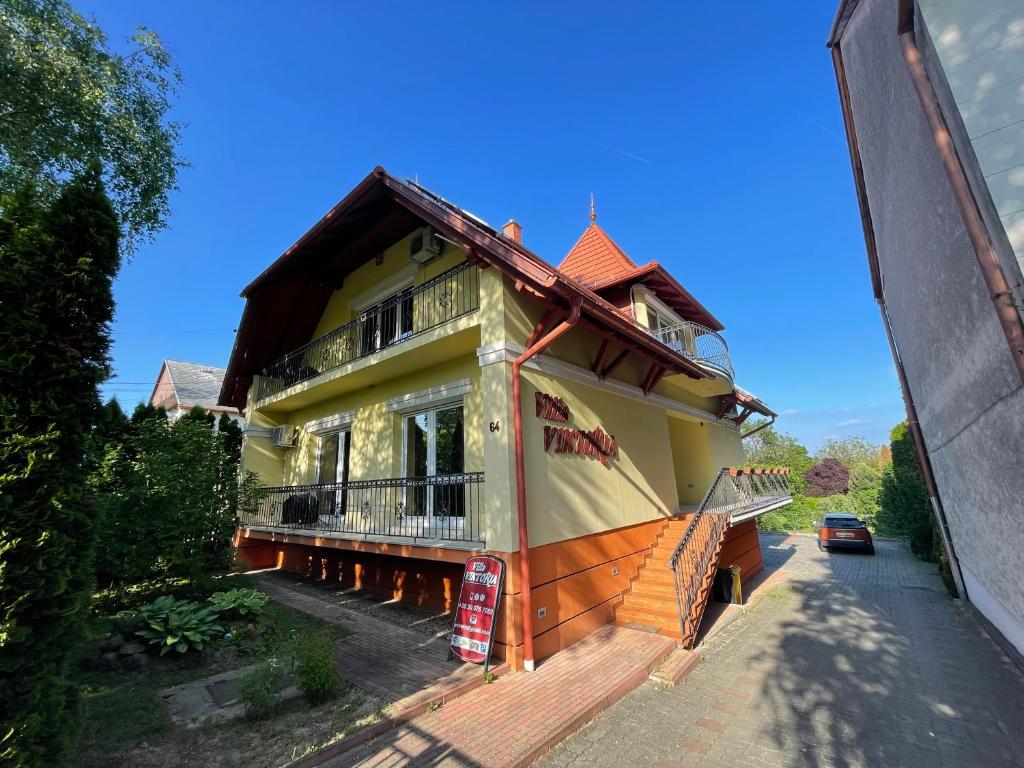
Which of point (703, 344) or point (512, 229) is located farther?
point (703, 344)

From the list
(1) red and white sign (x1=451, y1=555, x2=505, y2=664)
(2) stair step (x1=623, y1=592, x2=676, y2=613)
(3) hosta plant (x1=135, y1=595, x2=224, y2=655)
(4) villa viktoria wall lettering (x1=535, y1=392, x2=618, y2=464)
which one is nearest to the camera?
(1) red and white sign (x1=451, y1=555, x2=505, y2=664)

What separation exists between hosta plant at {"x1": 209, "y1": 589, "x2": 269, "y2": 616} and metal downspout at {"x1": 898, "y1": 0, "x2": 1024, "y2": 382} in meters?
9.48

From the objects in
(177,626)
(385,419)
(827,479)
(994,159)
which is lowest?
(177,626)

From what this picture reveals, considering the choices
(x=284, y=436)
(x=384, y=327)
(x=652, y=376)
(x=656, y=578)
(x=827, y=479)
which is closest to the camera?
(x=656, y=578)

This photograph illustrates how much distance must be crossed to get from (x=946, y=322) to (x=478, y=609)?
22.9ft

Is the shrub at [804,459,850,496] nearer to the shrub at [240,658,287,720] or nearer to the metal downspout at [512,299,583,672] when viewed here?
the metal downspout at [512,299,583,672]

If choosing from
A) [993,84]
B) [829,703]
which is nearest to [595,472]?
[829,703]

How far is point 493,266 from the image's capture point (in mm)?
6617

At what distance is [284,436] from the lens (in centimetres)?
1233

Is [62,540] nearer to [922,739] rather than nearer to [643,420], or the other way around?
[922,739]

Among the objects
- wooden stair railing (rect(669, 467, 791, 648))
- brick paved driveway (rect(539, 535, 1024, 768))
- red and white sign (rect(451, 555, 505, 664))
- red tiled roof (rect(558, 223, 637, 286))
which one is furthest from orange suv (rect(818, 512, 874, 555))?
red and white sign (rect(451, 555, 505, 664))

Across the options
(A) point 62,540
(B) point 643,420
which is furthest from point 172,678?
(B) point 643,420

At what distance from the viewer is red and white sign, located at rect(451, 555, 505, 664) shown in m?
5.52

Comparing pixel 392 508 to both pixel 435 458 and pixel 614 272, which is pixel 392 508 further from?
pixel 614 272
